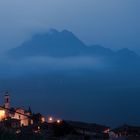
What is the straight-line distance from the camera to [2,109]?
263 ft

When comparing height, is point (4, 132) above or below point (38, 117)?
below

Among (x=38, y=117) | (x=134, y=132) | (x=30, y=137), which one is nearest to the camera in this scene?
(x=30, y=137)

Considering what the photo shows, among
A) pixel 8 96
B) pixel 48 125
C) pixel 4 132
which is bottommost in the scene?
pixel 4 132

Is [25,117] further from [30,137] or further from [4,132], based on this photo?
[4,132]

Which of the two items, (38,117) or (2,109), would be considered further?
(38,117)

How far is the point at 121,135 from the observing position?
80.9 m

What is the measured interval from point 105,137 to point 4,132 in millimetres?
57883

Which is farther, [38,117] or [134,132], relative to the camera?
[38,117]

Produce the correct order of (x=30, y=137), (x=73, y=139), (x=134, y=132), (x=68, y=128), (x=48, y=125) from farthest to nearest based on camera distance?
1. (x=134, y=132)
2. (x=48, y=125)
3. (x=68, y=128)
4. (x=73, y=139)
5. (x=30, y=137)

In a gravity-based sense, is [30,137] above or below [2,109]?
below

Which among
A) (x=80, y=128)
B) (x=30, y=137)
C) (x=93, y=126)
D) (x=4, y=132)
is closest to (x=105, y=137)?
(x=80, y=128)

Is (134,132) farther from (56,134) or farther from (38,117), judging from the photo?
(56,134)

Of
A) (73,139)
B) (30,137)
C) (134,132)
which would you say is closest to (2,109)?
(134,132)

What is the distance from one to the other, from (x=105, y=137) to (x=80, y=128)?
3.44 metres
